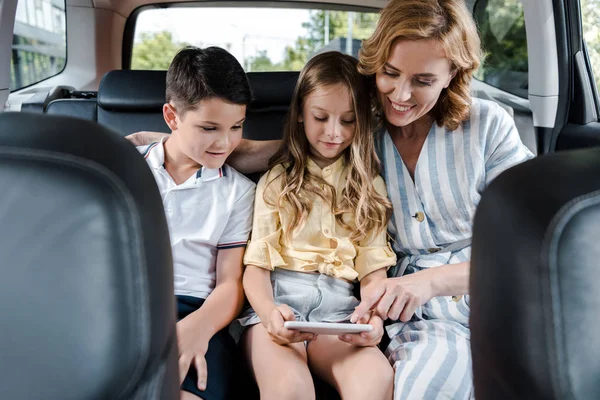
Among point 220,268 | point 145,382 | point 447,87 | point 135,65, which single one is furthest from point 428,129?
point 135,65

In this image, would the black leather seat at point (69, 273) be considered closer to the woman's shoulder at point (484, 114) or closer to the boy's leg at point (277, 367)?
the boy's leg at point (277, 367)

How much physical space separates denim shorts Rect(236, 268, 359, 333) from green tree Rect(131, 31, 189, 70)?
6.46 ft

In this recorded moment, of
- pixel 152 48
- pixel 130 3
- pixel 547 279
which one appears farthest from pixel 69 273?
pixel 152 48

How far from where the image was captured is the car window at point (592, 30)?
2021 millimetres

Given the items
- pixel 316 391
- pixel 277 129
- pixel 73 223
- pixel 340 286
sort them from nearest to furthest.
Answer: pixel 73 223 < pixel 316 391 < pixel 340 286 < pixel 277 129

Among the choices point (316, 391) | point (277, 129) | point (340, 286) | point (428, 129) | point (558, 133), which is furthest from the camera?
point (558, 133)

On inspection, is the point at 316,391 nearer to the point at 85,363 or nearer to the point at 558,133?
the point at 85,363

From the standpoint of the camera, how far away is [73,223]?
0.62m

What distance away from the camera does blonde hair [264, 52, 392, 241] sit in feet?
4.90

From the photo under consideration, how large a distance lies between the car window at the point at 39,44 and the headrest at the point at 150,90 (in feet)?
3.24

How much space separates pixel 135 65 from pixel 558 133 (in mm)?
2119

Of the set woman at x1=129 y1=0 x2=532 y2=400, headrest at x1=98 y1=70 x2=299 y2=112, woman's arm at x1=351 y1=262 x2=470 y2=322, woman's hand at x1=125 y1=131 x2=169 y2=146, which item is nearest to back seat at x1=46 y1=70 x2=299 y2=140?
headrest at x1=98 y1=70 x2=299 y2=112

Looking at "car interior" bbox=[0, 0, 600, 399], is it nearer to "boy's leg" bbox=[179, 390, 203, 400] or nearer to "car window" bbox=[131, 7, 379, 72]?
"boy's leg" bbox=[179, 390, 203, 400]

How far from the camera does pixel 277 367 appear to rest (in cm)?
123
